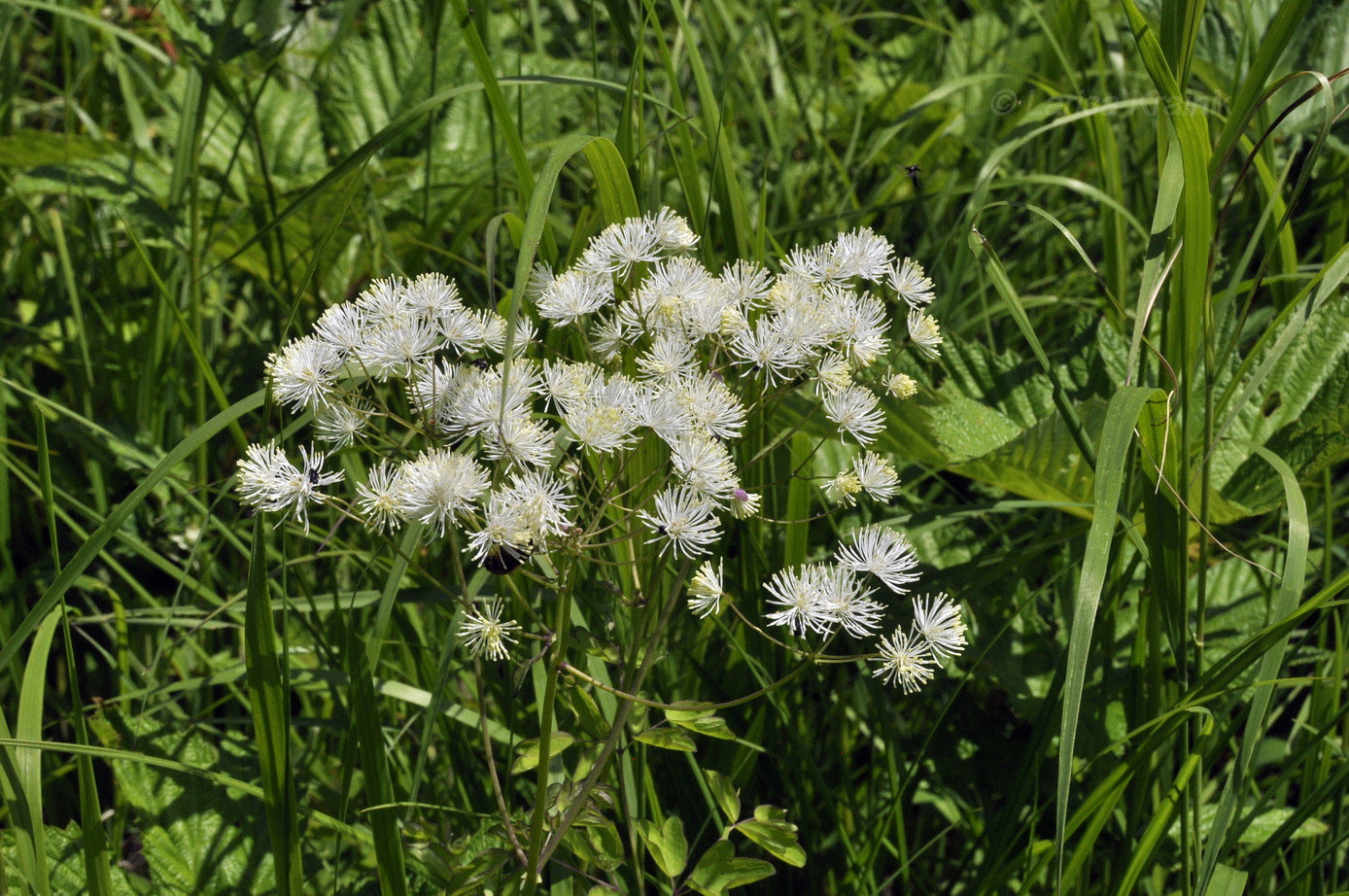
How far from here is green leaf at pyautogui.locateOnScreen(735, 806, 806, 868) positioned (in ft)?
3.85

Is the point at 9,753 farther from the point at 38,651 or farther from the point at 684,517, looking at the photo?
the point at 684,517

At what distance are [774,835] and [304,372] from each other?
705 mm

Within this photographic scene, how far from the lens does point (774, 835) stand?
3.92 feet

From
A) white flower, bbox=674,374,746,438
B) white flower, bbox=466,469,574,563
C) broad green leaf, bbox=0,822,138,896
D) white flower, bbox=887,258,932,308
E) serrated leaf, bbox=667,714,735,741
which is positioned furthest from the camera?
broad green leaf, bbox=0,822,138,896

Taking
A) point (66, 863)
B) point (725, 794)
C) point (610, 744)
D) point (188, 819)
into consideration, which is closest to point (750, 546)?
point (725, 794)

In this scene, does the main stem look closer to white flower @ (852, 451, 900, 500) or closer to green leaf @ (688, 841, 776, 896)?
green leaf @ (688, 841, 776, 896)

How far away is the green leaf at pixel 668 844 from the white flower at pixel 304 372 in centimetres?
59

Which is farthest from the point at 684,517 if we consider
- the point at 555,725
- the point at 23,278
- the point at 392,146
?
the point at 23,278

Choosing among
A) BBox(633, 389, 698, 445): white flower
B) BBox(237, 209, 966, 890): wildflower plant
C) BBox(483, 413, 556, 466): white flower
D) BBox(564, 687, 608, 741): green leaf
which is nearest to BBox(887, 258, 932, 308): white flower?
BBox(237, 209, 966, 890): wildflower plant

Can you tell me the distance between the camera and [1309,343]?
2.04m

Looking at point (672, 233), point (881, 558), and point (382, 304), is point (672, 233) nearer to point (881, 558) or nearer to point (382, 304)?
point (382, 304)

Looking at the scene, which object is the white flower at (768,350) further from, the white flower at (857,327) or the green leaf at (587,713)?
the green leaf at (587,713)

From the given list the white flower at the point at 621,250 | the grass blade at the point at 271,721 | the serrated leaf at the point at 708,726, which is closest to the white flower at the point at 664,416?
the white flower at the point at 621,250

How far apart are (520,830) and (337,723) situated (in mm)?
578
